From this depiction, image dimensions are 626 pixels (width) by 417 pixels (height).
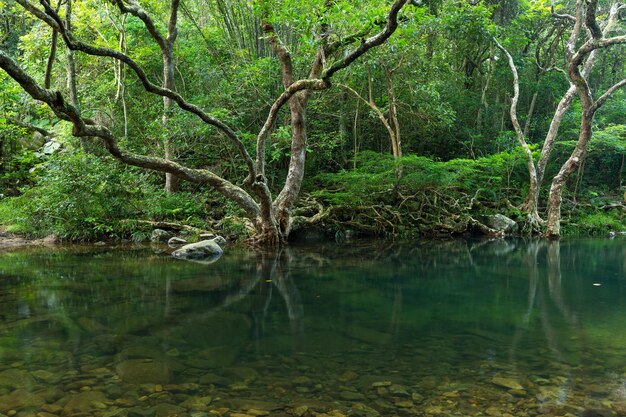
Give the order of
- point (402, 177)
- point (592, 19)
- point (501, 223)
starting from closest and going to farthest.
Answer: point (592, 19)
point (402, 177)
point (501, 223)

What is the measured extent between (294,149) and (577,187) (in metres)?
14.6

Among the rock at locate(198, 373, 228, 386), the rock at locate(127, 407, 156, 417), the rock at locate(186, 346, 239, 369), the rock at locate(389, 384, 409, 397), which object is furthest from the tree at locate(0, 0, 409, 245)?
the rock at locate(389, 384, 409, 397)

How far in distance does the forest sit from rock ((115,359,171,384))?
275 inches

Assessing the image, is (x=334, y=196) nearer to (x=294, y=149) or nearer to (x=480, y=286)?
(x=294, y=149)

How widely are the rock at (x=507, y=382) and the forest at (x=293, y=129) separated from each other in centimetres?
793

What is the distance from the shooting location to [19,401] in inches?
125

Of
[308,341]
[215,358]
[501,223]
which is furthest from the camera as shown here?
[501,223]

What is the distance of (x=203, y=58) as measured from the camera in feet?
53.7

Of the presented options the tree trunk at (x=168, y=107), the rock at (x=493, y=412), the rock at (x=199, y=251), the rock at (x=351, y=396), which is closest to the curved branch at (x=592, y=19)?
the rock at (x=199, y=251)

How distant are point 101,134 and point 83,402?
22.1 feet

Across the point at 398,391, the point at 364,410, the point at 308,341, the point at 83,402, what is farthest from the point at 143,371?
the point at 398,391

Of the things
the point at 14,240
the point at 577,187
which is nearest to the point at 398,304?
the point at 14,240

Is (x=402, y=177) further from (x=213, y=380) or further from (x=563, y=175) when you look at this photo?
(x=213, y=380)

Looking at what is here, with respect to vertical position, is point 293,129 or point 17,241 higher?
point 293,129
